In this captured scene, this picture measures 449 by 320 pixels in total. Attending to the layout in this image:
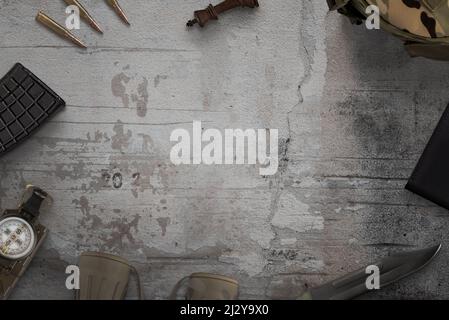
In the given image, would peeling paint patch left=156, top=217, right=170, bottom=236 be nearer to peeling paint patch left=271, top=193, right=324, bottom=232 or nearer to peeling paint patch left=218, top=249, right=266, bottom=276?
peeling paint patch left=218, top=249, right=266, bottom=276

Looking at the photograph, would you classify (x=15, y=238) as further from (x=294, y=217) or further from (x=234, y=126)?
(x=294, y=217)

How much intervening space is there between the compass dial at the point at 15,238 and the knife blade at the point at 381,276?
80 centimetres

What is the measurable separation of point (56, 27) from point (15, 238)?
64 cm

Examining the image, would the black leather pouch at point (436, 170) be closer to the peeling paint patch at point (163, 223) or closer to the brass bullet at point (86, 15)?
the peeling paint patch at point (163, 223)

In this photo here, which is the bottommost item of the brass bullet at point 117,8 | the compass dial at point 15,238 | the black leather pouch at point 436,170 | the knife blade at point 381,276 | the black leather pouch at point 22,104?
the knife blade at point 381,276

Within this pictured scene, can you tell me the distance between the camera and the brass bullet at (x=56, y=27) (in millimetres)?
1955

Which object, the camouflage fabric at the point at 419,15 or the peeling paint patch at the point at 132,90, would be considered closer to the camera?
the camouflage fabric at the point at 419,15

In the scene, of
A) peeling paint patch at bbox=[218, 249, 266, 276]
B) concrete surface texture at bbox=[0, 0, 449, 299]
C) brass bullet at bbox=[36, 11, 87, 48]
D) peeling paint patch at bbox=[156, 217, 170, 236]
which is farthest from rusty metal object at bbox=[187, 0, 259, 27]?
peeling paint patch at bbox=[218, 249, 266, 276]

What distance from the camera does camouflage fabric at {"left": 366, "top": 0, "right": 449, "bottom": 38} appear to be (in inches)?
69.2

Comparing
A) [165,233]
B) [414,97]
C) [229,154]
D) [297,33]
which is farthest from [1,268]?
[414,97]

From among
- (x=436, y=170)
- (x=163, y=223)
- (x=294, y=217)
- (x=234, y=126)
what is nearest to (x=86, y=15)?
(x=234, y=126)

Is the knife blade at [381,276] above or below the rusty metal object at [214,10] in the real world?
below

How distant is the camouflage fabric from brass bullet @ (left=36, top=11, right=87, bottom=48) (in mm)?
858

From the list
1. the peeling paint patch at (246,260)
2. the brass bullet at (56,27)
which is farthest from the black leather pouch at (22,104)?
the peeling paint patch at (246,260)
